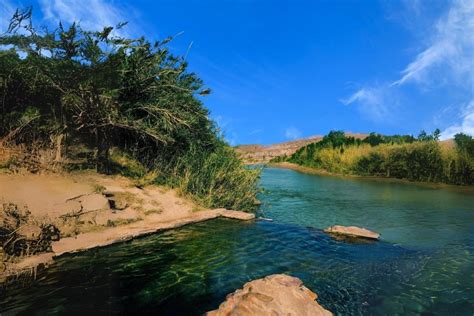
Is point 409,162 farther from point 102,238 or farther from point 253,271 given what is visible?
point 102,238

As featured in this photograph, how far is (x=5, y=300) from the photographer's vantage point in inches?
199

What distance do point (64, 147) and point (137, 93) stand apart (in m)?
3.29

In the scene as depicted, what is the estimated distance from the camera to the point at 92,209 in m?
9.32

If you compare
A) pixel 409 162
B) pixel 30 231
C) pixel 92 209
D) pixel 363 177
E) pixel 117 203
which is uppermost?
pixel 409 162

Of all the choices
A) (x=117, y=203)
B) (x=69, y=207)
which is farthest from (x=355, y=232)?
(x=69, y=207)

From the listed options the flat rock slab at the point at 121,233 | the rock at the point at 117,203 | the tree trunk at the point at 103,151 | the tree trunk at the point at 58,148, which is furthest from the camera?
the tree trunk at the point at 103,151

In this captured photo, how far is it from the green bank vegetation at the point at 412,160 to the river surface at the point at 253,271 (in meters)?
16.2

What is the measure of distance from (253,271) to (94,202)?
17.5 feet

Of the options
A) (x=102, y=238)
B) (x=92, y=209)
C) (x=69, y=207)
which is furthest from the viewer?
(x=92, y=209)

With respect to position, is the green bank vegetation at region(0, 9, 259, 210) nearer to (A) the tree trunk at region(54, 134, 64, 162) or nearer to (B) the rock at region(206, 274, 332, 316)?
(A) the tree trunk at region(54, 134, 64, 162)

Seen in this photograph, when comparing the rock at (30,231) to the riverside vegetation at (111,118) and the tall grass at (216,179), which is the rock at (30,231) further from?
the tall grass at (216,179)

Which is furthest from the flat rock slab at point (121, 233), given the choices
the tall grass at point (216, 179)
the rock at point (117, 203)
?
the tall grass at point (216, 179)

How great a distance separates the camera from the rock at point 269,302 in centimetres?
380

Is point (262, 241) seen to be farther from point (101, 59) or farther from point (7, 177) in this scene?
point (101, 59)
